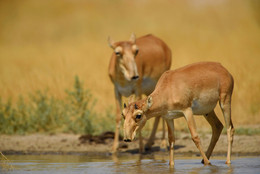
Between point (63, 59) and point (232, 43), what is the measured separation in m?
7.10

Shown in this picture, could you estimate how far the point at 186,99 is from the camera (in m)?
9.40

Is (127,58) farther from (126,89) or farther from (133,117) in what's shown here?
(133,117)

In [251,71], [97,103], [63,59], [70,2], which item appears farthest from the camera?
[70,2]

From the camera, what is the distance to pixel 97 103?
16.5 metres

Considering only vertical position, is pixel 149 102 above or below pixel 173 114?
above

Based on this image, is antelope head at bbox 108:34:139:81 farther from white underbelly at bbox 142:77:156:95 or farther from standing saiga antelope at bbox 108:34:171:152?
white underbelly at bbox 142:77:156:95

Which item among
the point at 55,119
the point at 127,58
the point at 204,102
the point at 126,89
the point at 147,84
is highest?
the point at 127,58

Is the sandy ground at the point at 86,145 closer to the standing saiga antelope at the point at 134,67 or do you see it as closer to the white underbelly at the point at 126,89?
the standing saiga antelope at the point at 134,67

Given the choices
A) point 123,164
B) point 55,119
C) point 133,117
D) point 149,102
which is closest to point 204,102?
point 149,102

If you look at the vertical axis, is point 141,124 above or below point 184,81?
below

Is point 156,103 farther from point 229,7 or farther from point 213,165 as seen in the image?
point 229,7

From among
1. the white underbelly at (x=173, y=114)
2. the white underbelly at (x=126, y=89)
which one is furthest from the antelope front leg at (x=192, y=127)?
the white underbelly at (x=126, y=89)

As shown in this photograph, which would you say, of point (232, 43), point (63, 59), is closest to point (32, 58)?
point (63, 59)

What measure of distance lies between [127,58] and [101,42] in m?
13.1
